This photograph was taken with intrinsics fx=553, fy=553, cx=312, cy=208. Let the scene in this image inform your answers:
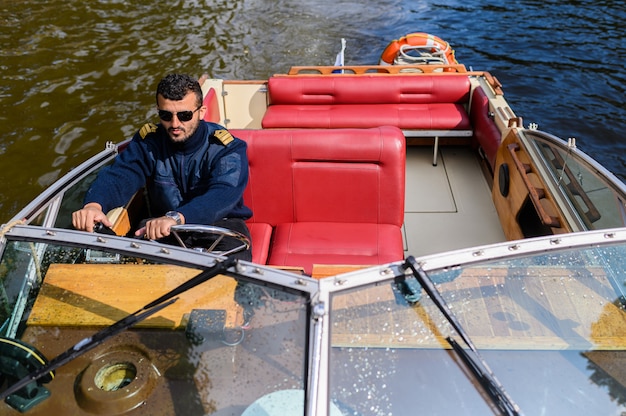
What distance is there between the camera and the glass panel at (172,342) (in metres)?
1.48

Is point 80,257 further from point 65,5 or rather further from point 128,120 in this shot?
point 65,5

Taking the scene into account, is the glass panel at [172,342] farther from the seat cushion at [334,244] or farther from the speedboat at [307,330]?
the seat cushion at [334,244]

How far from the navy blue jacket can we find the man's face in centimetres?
6

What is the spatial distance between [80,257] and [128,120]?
563 cm

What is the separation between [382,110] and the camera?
5.09 meters

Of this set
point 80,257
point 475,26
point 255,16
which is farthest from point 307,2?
point 80,257

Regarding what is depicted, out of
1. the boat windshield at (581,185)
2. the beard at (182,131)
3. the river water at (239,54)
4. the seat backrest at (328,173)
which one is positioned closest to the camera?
the boat windshield at (581,185)

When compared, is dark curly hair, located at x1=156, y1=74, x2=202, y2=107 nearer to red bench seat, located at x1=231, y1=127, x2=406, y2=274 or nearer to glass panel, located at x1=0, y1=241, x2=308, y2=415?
red bench seat, located at x1=231, y1=127, x2=406, y2=274

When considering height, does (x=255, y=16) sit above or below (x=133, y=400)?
below

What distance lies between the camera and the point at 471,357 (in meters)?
1.48

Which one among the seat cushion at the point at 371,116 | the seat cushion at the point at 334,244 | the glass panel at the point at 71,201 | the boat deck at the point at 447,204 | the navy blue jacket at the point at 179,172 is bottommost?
the boat deck at the point at 447,204

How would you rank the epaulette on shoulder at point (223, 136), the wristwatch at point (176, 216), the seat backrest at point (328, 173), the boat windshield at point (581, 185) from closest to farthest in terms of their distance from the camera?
1. the wristwatch at point (176, 216)
2. the boat windshield at point (581, 185)
3. the epaulette on shoulder at point (223, 136)
4. the seat backrest at point (328, 173)

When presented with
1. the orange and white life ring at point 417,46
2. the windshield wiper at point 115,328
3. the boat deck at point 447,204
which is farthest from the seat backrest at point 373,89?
the windshield wiper at point 115,328

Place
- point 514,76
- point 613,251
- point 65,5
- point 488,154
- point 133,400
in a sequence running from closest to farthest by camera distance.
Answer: point 133,400 → point 613,251 → point 488,154 → point 514,76 → point 65,5
